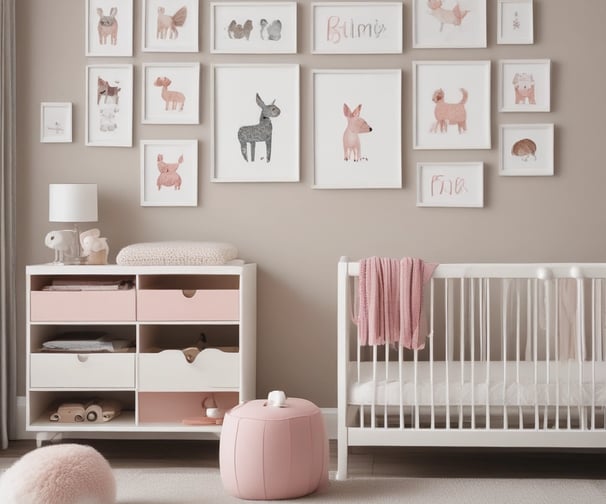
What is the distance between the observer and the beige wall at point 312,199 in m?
3.72

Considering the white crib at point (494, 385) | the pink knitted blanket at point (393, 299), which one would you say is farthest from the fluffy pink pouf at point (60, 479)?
the pink knitted blanket at point (393, 299)

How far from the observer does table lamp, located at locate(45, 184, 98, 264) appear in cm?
356

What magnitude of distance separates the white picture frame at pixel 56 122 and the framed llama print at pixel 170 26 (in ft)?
1.44

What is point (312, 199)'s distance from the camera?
378 cm

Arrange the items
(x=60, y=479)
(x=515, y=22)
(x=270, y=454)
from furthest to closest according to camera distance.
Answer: (x=515, y=22) → (x=270, y=454) → (x=60, y=479)

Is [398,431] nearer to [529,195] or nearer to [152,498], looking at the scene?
[152,498]

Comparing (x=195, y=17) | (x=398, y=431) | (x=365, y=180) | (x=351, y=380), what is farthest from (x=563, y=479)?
(x=195, y=17)

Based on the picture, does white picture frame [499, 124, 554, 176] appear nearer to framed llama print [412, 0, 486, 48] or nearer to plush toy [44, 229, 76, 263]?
framed llama print [412, 0, 486, 48]

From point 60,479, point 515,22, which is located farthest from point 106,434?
point 515,22

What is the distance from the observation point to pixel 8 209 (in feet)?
12.2

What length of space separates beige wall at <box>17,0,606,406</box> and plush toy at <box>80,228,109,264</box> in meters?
0.23

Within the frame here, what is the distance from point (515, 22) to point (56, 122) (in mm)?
1960

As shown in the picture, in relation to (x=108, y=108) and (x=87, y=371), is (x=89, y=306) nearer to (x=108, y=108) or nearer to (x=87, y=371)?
(x=87, y=371)

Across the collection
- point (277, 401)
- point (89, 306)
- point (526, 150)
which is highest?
point (526, 150)
